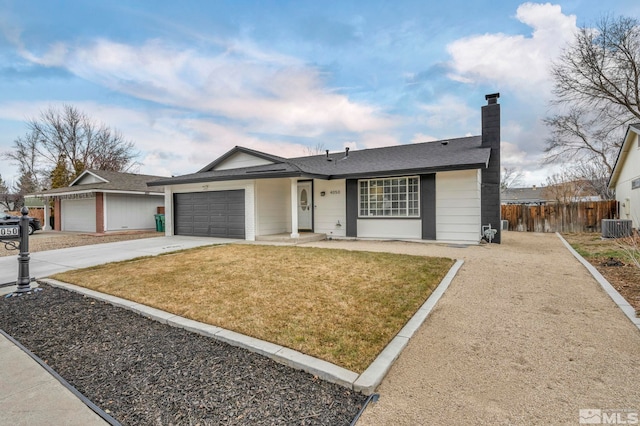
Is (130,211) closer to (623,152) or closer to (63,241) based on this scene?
(63,241)

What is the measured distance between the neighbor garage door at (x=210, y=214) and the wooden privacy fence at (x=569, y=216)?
47.1 feet

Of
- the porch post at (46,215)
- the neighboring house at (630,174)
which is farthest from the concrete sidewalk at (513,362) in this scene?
the porch post at (46,215)

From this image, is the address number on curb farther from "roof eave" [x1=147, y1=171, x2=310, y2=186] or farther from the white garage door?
the white garage door

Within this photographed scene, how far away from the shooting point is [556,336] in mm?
3289

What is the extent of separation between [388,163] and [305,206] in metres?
3.94

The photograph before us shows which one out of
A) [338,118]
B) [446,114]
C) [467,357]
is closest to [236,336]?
[467,357]

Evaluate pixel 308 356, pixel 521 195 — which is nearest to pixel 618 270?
pixel 308 356

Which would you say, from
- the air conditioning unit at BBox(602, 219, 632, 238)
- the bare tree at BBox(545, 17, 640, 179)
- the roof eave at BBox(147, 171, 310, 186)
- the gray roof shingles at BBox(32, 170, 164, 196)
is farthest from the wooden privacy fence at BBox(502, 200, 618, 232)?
the gray roof shingles at BBox(32, 170, 164, 196)

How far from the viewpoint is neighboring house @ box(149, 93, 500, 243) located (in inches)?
411

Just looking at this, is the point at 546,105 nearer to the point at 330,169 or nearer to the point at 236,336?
the point at 330,169

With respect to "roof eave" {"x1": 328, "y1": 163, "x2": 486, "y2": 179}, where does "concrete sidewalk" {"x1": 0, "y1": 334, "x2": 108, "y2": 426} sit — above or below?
below

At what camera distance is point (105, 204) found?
16.5 meters

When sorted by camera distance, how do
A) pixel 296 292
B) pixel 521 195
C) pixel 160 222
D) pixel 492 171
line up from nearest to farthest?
pixel 296 292 < pixel 492 171 < pixel 160 222 < pixel 521 195

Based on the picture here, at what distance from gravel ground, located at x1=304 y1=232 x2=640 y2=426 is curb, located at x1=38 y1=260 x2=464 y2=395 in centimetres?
9
